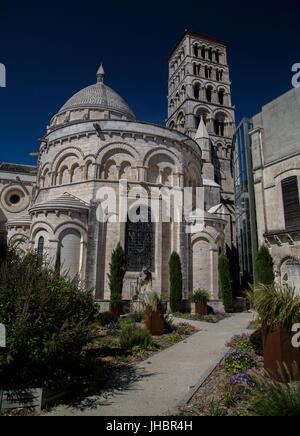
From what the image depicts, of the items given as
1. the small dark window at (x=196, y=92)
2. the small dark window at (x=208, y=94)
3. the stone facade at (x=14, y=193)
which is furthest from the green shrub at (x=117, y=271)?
the small dark window at (x=208, y=94)

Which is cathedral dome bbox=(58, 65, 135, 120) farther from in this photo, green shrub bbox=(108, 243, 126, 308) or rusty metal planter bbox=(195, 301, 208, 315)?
rusty metal planter bbox=(195, 301, 208, 315)

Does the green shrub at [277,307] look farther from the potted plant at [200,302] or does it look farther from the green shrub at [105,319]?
the potted plant at [200,302]

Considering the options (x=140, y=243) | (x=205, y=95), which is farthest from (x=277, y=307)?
(x=205, y=95)

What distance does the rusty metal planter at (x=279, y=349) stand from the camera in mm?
6254

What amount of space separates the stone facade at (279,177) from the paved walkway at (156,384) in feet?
37.1

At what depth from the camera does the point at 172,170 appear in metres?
25.0

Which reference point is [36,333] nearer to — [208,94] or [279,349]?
[279,349]

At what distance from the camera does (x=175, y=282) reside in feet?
65.1

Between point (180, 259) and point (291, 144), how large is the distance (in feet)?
38.4

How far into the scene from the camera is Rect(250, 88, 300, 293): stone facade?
1942cm

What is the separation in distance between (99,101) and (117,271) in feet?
76.6

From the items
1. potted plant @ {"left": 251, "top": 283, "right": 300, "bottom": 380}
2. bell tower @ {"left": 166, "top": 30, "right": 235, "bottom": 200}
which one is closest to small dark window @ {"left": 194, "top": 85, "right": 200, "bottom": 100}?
bell tower @ {"left": 166, "top": 30, "right": 235, "bottom": 200}

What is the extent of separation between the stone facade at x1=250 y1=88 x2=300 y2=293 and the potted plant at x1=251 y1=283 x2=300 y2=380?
Answer: 1325 centimetres
